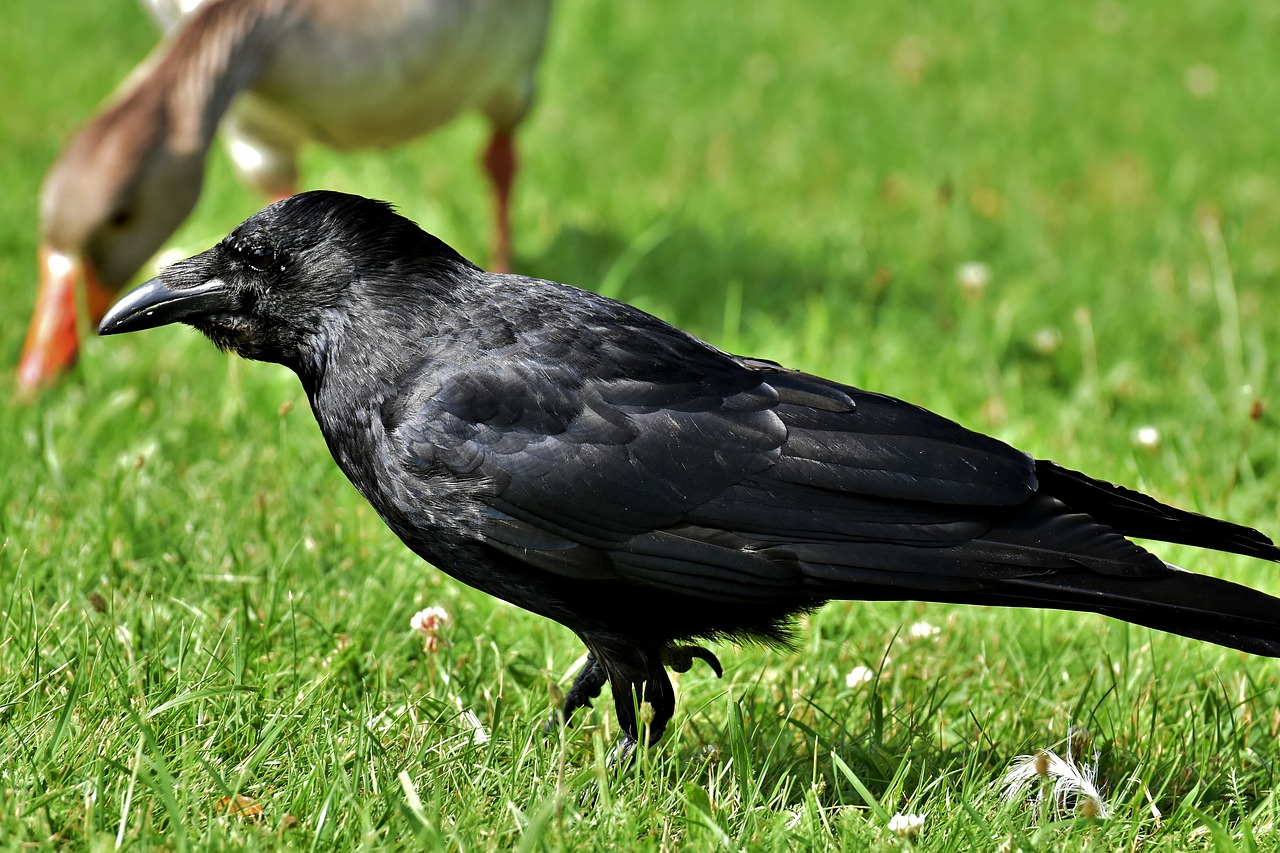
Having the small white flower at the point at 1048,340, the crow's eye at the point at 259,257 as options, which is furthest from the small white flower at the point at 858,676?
the small white flower at the point at 1048,340

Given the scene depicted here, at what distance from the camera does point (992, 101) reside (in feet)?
26.8

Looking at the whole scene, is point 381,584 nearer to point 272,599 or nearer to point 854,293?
point 272,599

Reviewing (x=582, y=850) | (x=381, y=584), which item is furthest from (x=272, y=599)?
(x=582, y=850)

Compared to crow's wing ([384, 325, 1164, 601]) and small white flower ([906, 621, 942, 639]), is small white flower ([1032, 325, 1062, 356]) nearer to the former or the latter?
small white flower ([906, 621, 942, 639])

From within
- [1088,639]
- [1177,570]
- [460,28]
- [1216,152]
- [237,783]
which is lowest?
[237,783]

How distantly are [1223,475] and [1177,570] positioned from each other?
76.4 inches

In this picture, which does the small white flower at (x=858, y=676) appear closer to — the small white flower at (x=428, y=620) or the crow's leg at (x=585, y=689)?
the crow's leg at (x=585, y=689)

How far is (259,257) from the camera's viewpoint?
9.53 ft

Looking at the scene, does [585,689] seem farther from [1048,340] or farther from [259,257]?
[1048,340]

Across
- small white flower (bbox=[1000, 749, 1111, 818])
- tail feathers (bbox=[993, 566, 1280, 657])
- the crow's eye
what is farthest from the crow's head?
small white flower (bbox=[1000, 749, 1111, 818])

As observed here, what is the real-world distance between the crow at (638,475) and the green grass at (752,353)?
12.5 inches

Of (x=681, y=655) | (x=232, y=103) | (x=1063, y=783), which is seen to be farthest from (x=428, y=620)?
(x=232, y=103)

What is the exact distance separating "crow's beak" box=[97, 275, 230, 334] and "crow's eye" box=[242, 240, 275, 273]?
0.23 feet

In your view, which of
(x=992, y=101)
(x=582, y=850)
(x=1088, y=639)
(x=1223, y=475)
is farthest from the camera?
(x=992, y=101)
